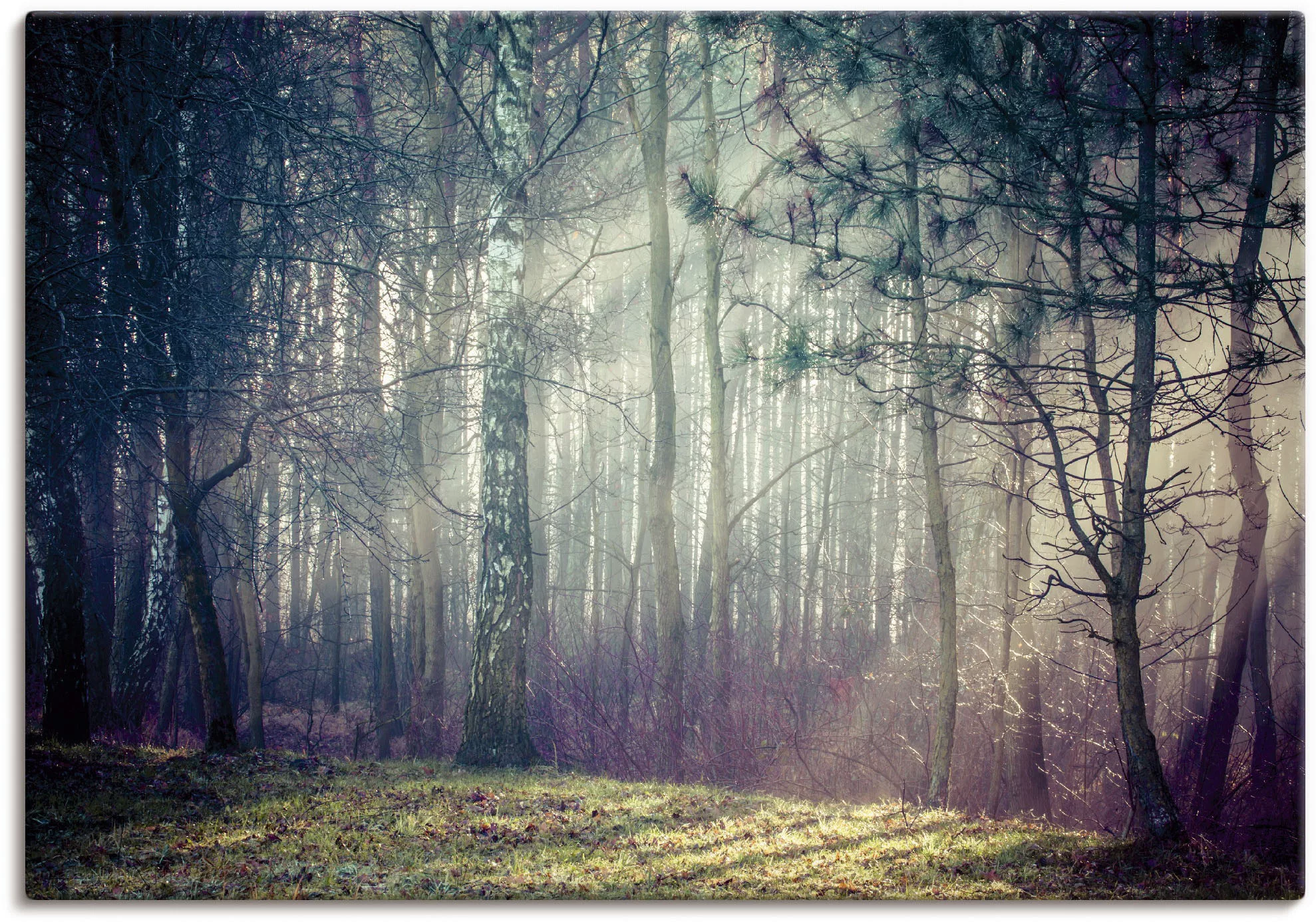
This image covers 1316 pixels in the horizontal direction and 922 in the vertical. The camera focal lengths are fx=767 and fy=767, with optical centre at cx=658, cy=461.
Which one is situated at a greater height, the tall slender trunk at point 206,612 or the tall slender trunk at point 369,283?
the tall slender trunk at point 369,283

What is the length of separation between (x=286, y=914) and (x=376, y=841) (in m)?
0.43

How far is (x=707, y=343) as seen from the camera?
700cm

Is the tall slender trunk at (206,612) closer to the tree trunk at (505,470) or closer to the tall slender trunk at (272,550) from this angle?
the tall slender trunk at (272,550)

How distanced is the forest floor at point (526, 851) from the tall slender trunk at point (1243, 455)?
54.1 inches

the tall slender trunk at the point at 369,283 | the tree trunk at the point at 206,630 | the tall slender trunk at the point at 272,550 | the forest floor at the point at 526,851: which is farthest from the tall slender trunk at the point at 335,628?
the forest floor at the point at 526,851

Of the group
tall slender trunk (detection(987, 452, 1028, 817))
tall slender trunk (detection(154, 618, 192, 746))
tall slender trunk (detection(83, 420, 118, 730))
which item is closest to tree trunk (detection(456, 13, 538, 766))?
tall slender trunk (detection(83, 420, 118, 730))

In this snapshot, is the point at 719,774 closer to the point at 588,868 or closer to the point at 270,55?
the point at 588,868

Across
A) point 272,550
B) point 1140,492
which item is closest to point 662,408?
point 272,550

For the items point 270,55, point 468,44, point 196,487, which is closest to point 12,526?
point 196,487

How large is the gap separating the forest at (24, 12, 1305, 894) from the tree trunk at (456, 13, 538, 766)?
26 mm

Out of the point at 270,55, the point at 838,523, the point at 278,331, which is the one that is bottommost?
the point at 838,523

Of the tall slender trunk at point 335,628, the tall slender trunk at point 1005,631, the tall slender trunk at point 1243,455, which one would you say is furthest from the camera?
the tall slender trunk at point 335,628

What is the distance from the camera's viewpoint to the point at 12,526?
10.2ft

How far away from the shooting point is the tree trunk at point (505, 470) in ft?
16.5
